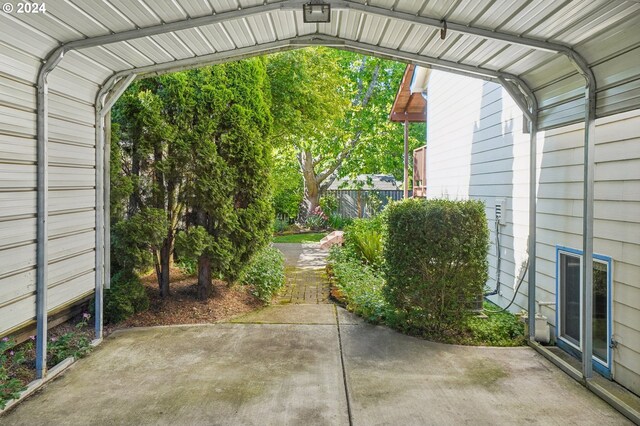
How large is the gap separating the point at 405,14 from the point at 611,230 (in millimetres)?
2610

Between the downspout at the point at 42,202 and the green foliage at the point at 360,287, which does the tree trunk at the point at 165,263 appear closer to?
the downspout at the point at 42,202

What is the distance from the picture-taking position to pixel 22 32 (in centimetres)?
351

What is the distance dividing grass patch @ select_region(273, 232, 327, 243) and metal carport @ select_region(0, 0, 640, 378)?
9.12 m

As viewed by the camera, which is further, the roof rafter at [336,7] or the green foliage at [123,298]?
the green foliage at [123,298]

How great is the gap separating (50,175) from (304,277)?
5.12 metres

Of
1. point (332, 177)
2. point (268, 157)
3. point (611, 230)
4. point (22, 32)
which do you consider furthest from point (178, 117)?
point (332, 177)

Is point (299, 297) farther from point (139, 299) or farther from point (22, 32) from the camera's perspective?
point (22, 32)

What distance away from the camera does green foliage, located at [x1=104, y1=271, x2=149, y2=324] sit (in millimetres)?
5566

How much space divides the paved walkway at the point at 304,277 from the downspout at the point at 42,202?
335 centimetres

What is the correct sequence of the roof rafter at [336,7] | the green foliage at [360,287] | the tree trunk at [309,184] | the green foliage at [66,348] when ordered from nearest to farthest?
the roof rafter at [336,7]
the green foliage at [66,348]
the green foliage at [360,287]
the tree trunk at [309,184]

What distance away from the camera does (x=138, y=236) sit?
18.3 feet

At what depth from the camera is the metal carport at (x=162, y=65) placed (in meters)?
3.54

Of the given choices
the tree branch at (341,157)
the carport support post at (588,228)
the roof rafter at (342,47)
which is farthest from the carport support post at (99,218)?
the tree branch at (341,157)

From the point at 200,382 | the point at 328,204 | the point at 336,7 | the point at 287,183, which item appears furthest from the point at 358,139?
the point at 200,382
